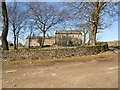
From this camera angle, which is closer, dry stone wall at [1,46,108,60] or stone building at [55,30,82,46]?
dry stone wall at [1,46,108,60]

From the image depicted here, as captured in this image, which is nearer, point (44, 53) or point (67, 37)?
point (44, 53)

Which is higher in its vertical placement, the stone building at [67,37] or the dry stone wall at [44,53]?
the stone building at [67,37]

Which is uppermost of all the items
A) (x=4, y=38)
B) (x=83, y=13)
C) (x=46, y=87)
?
(x=83, y=13)

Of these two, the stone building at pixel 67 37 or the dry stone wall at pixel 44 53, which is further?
the stone building at pixel 67 37

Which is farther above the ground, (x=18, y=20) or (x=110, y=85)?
(x=18, y=20)

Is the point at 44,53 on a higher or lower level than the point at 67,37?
lower

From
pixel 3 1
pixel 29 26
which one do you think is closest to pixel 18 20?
pixel 29 26

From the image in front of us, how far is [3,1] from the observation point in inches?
848

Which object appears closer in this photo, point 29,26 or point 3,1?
point 3,1

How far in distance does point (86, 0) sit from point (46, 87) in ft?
53.7

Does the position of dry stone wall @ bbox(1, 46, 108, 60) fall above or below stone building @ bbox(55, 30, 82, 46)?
below

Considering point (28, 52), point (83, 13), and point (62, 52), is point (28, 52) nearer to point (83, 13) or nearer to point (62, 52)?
point (62, 52)

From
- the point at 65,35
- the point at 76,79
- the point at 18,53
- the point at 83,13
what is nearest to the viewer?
the point at 76,79

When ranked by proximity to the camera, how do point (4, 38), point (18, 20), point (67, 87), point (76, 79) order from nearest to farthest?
point (67, 87)
point (76, 79)
point (4, 38)
point (18, 20)
